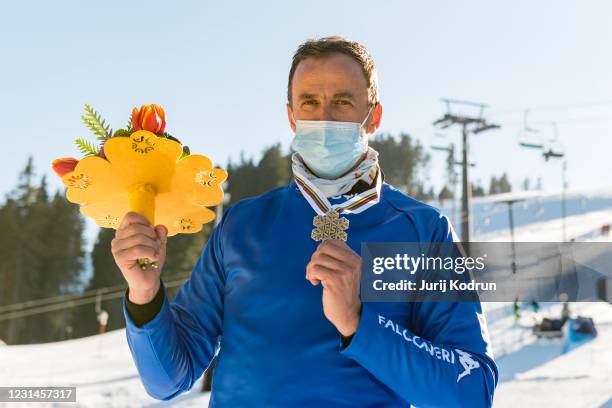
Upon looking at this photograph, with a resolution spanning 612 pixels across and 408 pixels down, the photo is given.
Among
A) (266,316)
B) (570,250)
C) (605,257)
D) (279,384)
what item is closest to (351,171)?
(266,316)

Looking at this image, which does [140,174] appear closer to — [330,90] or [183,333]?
[183,333]

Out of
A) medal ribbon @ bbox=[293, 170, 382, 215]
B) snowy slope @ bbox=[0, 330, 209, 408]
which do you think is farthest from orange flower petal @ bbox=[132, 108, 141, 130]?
snowy slope @ bbox=[0, 330, 209, 408]

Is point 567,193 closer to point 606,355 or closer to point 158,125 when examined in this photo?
point 606,355

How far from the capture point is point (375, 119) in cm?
224

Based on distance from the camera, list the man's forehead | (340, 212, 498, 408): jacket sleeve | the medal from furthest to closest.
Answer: the man's forehead → the medal → (340, 212, 498, 408): jacket sleeve

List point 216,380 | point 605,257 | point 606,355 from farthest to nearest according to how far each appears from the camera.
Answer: point 606,355 < point 605,257 < point 216,380

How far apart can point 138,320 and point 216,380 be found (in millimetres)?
291

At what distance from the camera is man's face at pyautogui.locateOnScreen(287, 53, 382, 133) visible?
2.06 m

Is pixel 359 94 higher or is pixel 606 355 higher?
pixel 359 94

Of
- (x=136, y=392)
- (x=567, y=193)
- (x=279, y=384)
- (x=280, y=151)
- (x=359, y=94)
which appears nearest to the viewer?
(x=279, y=384)

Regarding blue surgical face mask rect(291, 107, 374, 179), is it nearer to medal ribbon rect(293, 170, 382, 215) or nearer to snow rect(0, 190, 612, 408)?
medal ribbon rect(293, 170, 382, 215)

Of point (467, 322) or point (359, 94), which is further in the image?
point (359, 94)

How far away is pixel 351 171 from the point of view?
212 centimetres

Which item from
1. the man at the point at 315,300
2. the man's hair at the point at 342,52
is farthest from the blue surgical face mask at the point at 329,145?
the man's hair at the point at 342,52
